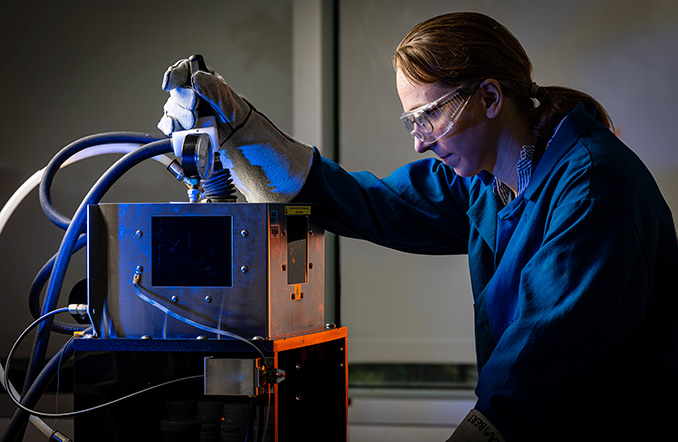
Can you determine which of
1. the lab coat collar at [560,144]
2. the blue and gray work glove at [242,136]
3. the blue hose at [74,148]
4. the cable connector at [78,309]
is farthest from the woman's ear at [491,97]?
the cable connector at [78,309]

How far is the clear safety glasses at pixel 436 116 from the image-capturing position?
102 cm

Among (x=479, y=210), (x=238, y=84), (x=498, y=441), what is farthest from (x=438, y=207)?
(x=238, y=84)

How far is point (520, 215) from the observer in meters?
1.01

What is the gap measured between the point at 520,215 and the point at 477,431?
0.39 metres

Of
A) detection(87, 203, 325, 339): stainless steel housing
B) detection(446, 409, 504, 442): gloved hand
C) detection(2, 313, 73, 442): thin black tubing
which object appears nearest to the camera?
detection(446, 409, 504, 442): gloved hand

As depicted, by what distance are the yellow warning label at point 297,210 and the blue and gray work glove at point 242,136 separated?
0.41ft

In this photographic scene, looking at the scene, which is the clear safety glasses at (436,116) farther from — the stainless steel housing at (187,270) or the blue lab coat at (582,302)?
the stainless steel housing at (187,270)

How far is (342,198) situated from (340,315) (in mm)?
1088

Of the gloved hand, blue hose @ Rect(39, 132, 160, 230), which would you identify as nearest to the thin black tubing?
blue hose @ Rect(39, 132, 160, 230)

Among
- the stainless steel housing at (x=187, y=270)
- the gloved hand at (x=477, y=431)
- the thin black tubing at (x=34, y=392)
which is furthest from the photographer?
the thin black tubing at (x=34, y=392)

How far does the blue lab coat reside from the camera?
0.78 metres

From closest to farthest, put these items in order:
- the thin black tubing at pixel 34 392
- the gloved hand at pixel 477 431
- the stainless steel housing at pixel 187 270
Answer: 1. the gloved hand at pixel 477 431
2. the stainless steel housing at pixel 187 270
3. the thin black tubing at pixel 34 392

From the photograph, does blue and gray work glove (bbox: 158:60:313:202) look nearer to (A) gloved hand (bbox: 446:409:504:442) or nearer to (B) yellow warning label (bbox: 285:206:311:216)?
(B) yellow warning label (bbox: 285:206:311:216)

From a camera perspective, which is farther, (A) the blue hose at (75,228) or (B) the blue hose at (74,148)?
(B) the blue hose at (74,148)
